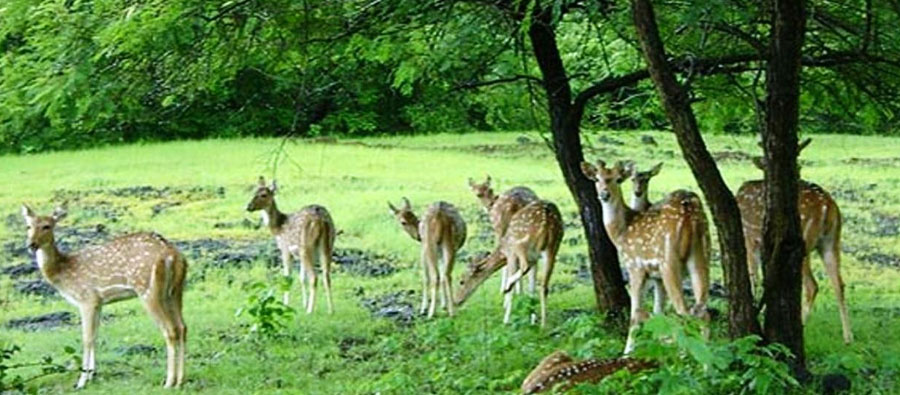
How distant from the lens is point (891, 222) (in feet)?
56.2

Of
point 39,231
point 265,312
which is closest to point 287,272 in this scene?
point 265,312

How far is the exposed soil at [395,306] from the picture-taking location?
11750 mm

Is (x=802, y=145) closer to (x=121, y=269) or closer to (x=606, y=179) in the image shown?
(x=606, y=179)

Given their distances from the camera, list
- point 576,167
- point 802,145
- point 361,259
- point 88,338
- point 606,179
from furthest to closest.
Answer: point 361,259, point 576,167, point 88,338, point 606,179, point 802,145

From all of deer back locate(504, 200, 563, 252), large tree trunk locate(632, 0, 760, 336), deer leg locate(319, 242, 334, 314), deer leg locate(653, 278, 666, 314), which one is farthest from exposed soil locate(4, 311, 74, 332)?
large tree trunk locate(632, 0, 760, 336)

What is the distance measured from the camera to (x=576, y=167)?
10.2 metres

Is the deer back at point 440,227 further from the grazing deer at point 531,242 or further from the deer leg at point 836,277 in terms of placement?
the deer leg at point 836,277

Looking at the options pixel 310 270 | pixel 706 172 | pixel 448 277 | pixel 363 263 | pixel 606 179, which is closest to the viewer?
pixel 706 172

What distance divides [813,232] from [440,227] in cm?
317

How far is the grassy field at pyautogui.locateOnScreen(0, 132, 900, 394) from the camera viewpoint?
9.27 metres

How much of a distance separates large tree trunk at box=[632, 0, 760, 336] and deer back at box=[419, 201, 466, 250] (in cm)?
466

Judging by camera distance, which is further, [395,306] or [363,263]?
[363,263]

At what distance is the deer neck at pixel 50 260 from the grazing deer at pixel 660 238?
3.76 metres

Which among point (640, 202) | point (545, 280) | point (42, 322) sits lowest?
point (42, 322)
